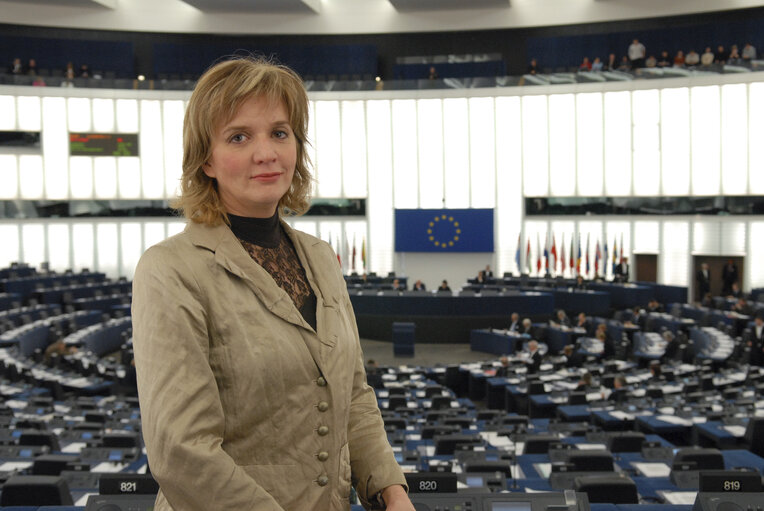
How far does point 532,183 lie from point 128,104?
1515 cm

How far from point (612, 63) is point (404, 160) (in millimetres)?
8220

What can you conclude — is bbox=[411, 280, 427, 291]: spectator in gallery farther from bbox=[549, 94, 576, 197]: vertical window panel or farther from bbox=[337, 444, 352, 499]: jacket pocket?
bbox=[337, 444, 352, 499]: jacket pocket

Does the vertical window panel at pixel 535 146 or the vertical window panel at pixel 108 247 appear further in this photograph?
the vertical window panel at pixel 108 247

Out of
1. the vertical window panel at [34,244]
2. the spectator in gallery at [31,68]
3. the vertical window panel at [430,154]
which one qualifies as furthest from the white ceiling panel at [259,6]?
the vertical window panel at [34,244]

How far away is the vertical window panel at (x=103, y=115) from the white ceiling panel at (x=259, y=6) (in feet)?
15.5

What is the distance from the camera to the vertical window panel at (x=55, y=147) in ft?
89.9

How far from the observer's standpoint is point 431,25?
29.0 meters

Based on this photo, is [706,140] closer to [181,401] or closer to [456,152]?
[456,152]

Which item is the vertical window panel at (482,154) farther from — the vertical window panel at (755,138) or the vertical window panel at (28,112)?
the vertical window panel at (28,112)

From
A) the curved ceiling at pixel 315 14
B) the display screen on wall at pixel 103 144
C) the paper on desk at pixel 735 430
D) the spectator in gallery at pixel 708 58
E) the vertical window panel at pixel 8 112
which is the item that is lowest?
the paper on desk at pixel 735 430

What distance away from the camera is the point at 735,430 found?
8.70 meters

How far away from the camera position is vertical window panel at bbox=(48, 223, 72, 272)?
1107 inches

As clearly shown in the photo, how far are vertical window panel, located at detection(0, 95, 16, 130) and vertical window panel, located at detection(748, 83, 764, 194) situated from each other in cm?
2479

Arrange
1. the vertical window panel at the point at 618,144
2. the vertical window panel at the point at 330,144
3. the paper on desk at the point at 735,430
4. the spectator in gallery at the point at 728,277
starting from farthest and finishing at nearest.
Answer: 1. the vertical window panel at the point at 330,144
2. the vertical window panel at the point at 618,144
3. the spectator in gallery at the point at 728,277
4. the paper on desk at the point at 735,430
